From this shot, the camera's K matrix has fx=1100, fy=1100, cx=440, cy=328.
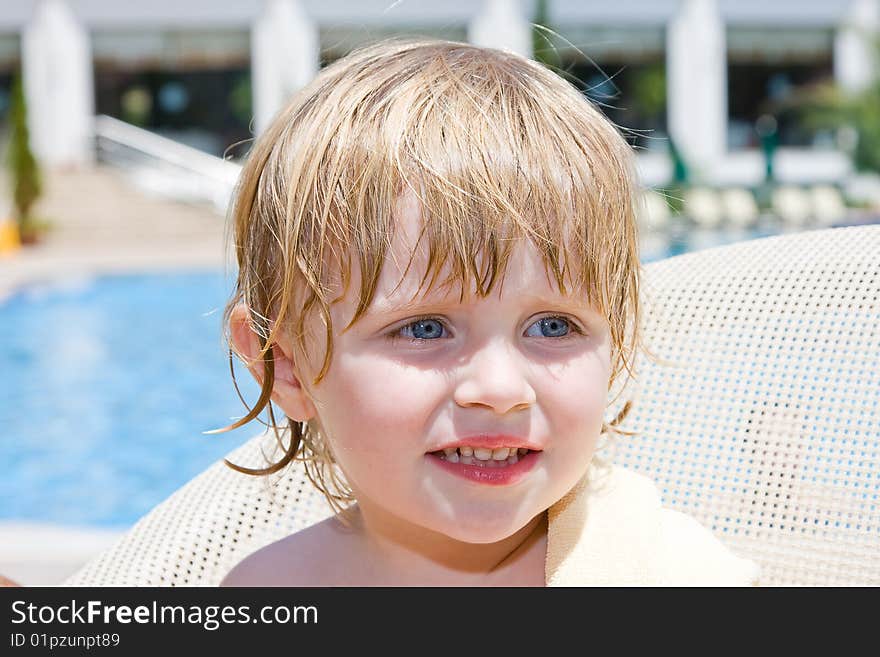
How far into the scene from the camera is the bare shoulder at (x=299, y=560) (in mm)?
1360

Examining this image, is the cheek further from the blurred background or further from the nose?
the blurred background

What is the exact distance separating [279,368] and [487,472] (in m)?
0.30

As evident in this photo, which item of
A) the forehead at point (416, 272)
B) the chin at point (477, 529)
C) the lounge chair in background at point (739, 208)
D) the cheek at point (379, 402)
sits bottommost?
the lounge chair in background at point (739, 208)

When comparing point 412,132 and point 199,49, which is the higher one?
point 412,132

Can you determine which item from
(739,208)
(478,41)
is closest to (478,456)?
(739,208)

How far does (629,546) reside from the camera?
49.1 inches

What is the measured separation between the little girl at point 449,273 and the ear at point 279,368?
0.09 ft

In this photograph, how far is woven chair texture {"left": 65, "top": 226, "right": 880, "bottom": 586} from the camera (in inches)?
57.6

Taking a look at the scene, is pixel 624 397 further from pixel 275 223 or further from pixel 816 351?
pixel 275 223

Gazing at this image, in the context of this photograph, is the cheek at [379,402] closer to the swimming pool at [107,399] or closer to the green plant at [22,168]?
the swimming pool at [107,399]

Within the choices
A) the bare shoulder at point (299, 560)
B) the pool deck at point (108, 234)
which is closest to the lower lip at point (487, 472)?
the bare shoulder at point (299, 560)
